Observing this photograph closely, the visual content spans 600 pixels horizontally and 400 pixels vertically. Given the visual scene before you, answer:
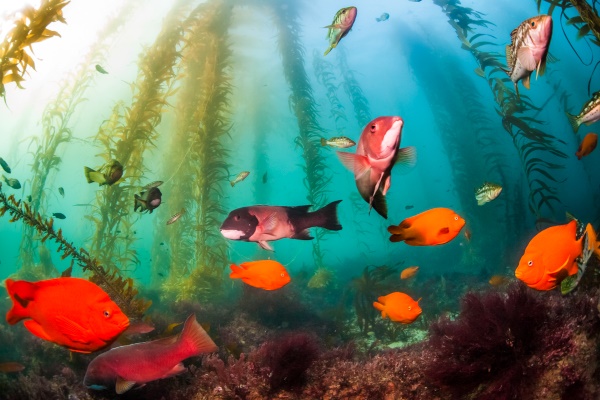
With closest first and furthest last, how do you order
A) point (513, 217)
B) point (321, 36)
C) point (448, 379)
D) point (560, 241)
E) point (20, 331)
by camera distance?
1. point (560, 241)
2. point (448, 379)
3. point (20, 331)
4. point (513, 217)
5. point (321, 36)

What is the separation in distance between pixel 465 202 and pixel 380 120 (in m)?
16.4

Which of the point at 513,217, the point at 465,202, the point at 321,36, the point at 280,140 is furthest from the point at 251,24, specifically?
the point at 280,140

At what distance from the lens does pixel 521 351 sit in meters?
2.80

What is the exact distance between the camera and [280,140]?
62.6 metres

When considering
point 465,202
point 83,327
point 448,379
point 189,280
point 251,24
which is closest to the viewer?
point 83,327

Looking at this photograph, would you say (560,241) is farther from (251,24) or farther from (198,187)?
(251,24)

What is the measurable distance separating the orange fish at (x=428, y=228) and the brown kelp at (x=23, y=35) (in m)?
5.13

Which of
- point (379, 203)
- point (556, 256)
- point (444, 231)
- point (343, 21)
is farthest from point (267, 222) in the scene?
point (343, 21)

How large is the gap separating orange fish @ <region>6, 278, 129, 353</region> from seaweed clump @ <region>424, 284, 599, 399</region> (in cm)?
278

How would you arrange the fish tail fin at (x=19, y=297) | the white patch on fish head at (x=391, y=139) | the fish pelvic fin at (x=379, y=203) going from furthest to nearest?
the fish tail fin at (x=19, y=297)
the fish pelvic fin at (x=379, y=203)
the white patch on fish head at (x=391, y=139)

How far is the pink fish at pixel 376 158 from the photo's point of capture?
1522 millimetres

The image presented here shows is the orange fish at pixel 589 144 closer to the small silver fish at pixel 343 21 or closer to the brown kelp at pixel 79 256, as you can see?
the small silver fish at pixel 343 21

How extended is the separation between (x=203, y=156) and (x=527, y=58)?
887 centimetres

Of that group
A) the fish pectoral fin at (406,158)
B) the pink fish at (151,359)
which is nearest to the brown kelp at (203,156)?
the pink fish at (151,359)
